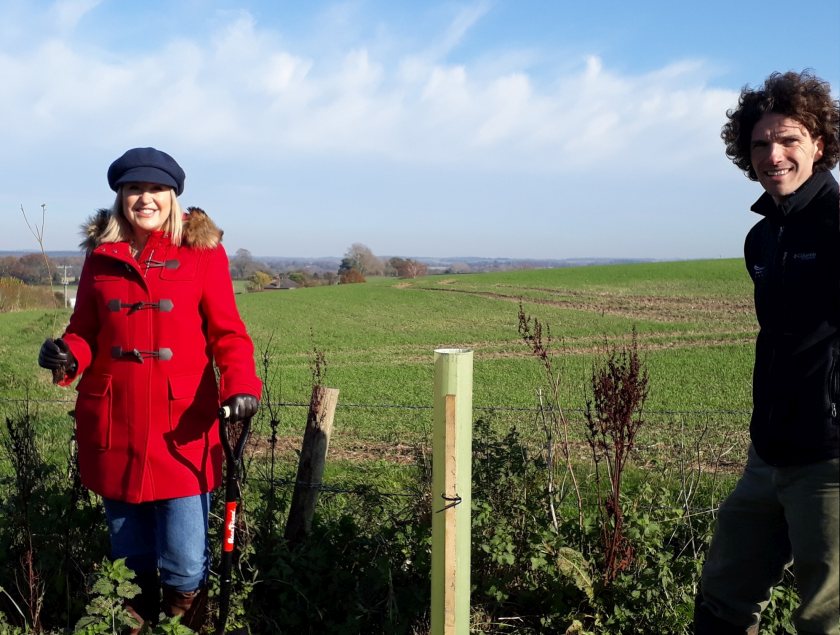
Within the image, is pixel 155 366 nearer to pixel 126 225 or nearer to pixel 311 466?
pixel 126 225

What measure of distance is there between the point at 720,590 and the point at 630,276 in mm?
46682

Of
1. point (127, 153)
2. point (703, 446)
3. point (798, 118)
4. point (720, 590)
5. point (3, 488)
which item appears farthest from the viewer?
point (703, 446)

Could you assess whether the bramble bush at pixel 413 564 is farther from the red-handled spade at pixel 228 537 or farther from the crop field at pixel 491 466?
the red-handled spade at pixel 228 537

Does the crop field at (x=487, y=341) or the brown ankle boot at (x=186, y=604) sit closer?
the brown ankle boot at (x=186, y=604)

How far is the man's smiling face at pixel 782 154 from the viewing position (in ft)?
8.18

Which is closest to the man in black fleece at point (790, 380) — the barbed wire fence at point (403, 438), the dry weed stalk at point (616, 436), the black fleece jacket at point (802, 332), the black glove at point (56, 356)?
the black fleece jacket at point (802, 332)

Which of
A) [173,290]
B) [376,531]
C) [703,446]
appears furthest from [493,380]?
[173,290]

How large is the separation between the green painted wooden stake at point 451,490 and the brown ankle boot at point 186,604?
41.0 inches

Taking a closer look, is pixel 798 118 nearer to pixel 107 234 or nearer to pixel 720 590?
pixel 720 590

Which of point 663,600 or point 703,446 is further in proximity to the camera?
point 703,446

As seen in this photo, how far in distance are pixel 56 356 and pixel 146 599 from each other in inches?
42.8

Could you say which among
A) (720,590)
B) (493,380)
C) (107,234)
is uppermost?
(107,234)

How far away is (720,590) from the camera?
2686 millimetres

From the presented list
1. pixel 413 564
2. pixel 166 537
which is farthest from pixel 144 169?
pixel 413 564
